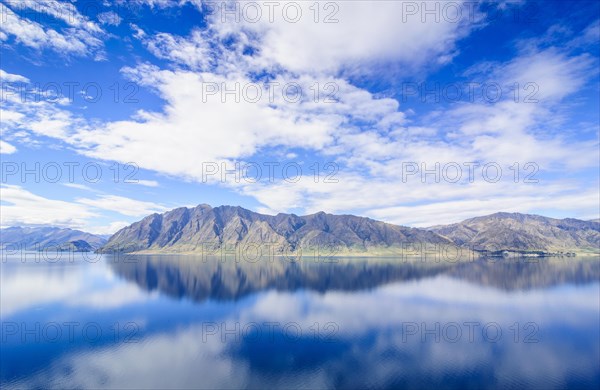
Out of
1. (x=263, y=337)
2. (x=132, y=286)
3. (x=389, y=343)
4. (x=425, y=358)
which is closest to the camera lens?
(x=425, y=358)

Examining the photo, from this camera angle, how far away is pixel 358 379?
63.7 metres

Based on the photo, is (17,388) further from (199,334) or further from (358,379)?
Result: (358,379)

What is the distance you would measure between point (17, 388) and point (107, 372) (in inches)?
571

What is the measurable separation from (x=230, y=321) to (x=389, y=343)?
56770mm

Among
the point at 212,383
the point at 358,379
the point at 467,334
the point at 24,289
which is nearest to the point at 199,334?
the point at 212,383

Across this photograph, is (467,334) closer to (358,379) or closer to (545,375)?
(545,375)

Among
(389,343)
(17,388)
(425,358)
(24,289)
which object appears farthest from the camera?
(24,289)

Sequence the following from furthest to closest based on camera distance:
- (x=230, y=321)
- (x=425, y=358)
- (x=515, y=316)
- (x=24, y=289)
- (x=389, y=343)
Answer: (x=24, y=289) → (x=515, y=316) → (x=230, y=321) → (x=389, y=343) → (x=425, y=358)

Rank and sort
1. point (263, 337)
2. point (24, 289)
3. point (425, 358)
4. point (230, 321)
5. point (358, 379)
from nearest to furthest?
1. point (358, 379)
2. point (425, 358)
3. point (263, 337)
4. point (230, 321)
5. point (24, 289)

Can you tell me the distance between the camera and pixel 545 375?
6619cm

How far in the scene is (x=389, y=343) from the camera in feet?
284

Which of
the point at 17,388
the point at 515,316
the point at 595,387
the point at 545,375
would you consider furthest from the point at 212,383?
the point at 515,316

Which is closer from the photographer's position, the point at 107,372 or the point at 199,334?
the point at 107,372

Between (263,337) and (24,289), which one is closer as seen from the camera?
(263,337)
